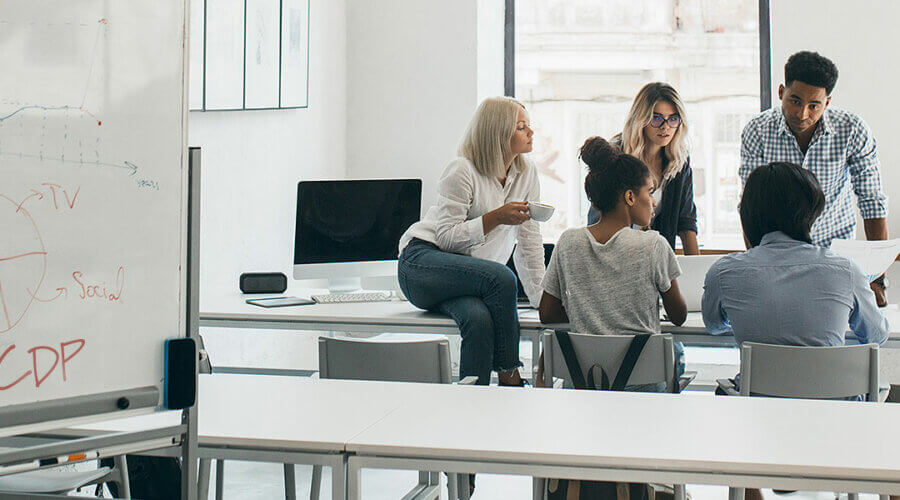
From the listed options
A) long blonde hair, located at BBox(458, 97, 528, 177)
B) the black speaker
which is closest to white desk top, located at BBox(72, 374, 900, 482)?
long blonde hair, located at BBox(458, 97, 528, 177)

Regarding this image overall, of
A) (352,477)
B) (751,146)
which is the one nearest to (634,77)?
(751,146)

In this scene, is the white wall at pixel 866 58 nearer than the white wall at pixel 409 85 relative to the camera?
Yes

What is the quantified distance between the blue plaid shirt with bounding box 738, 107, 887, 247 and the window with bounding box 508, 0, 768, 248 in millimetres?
1894

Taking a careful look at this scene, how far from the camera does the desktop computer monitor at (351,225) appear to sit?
359 cm

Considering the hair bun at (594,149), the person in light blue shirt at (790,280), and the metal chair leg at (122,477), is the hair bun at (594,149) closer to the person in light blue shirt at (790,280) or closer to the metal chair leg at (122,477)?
the person in light blue shirt at (790,280)

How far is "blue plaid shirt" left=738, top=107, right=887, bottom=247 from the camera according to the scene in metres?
3.17

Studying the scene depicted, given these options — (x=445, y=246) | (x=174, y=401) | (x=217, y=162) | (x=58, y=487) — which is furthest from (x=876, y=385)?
(x=217, y=162)

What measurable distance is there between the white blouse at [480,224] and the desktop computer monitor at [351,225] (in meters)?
0.62

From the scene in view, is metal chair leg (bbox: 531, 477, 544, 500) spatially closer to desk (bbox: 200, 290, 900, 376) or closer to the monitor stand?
desk (bbox: 200, 290, 900, 376)

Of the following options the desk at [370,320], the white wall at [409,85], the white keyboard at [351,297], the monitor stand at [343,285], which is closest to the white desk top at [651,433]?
the desk at [370,320]

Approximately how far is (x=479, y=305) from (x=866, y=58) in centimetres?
306

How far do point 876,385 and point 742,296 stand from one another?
1.28ft

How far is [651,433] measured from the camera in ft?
5.02

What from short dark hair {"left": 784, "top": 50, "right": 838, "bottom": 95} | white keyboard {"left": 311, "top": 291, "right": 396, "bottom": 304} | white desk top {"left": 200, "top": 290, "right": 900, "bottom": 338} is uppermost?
short dark hair {"left": 784, "top": 50, "right": 838, "bottom": 95}
